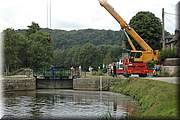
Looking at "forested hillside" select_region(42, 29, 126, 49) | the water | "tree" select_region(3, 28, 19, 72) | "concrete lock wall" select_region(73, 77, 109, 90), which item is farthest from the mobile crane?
"forested hillside" select_region(42, 29, 126, 49)

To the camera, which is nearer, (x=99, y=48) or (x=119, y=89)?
(x=119, y=89)

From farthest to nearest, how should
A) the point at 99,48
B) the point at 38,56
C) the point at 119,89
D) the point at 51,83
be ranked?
the point at 99,48
the point at 38,56
the point at 51,83
the point at 119,89

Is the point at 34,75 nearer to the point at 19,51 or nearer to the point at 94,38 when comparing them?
the point at 19,51

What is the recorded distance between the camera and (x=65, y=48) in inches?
4582

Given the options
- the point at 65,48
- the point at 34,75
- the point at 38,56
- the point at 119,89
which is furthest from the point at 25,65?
the point at 65,48

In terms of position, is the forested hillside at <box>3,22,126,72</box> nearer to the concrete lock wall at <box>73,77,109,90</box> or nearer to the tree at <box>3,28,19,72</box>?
the tree at <box>3,28,19,72</box>

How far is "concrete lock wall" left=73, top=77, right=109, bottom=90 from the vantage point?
3925 cm

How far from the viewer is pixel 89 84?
4047cm

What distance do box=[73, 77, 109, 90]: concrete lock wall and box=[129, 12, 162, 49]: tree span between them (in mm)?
21929

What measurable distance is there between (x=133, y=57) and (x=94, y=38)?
8092cm

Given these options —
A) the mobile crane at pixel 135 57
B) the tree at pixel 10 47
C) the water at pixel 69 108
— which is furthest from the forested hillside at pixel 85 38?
the water at pixel 69 108

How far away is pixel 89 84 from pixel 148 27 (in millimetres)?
24811

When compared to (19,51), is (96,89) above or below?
below

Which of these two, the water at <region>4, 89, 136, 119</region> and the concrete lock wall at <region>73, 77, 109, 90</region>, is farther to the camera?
the concrete lock wall at <region>73, 77, 109, 90</region>
